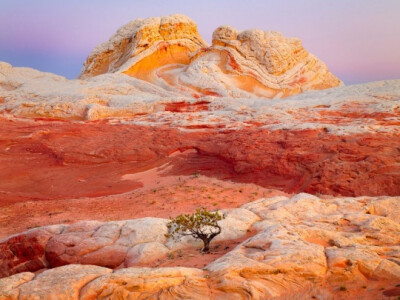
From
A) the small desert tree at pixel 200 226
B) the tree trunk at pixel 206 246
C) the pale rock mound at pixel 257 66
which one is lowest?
the tree trunk at pixel 206 246

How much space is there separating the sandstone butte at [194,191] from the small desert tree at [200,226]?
0.29 m

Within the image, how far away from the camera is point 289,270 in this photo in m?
6.03

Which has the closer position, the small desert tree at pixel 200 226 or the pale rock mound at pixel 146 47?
the small desert tree at pixel 200 226

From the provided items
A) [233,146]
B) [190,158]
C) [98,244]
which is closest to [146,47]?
[190,158]

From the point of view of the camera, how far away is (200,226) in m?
8.87

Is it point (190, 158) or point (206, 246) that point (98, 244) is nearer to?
point (206, 246)

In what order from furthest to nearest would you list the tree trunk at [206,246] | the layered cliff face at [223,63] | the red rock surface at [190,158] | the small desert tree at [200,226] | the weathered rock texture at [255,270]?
the layered cliff face at [223,63], the red rock surface at [190,158], the small desert tree at [200,226], the tree trunk at [206,246], the weathered rock texture at [255,270]

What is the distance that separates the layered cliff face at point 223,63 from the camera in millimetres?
45375

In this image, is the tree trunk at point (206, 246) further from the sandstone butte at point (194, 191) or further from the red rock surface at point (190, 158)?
the red rock surface at point (190, 158)

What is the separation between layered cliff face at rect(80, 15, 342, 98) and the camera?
1786 inches

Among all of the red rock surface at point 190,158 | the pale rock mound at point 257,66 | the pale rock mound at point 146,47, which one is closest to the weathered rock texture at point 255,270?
the red rock surface at point 190,158

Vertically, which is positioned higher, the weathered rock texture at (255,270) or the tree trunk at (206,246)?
the weathered rock texture at (255,270)

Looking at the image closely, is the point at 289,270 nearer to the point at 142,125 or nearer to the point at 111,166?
the point at 111,166

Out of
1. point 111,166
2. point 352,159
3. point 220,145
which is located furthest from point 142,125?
point 352,159
